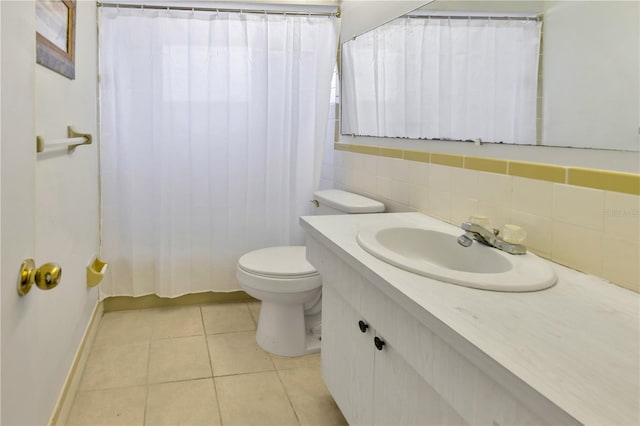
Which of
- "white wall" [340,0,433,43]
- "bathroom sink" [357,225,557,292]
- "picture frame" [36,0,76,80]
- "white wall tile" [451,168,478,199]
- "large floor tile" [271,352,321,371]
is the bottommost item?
"large floor tile" [271,352,321,371]

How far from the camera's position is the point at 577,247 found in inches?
49.2

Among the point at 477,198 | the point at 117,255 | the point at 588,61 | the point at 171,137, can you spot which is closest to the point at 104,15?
the point at 171,137

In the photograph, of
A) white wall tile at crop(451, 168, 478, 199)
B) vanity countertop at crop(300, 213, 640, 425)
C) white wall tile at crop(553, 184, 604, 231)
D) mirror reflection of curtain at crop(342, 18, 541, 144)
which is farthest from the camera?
white wall tile at crop(451, 168, 478, 199)

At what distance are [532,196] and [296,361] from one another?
144cm

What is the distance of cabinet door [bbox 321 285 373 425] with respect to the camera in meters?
1.46

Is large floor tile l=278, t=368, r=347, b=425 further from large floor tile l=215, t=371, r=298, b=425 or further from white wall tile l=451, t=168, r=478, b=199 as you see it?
white wall tile l=451, t=168, r=478, b=199

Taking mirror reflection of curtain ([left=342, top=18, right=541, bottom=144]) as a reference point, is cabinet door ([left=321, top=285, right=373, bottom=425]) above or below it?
below

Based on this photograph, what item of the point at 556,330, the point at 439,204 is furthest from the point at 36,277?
the point at 439,204

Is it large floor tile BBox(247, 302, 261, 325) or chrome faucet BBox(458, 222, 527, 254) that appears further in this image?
large floor tile BBox(247, 302, 261, 325)

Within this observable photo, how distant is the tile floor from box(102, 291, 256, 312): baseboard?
112 mm

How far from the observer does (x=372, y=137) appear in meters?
2.44

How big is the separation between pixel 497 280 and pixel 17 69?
3.45ft

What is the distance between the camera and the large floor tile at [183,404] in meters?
1.88

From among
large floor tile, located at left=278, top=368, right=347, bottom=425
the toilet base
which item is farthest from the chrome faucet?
the toilet base
